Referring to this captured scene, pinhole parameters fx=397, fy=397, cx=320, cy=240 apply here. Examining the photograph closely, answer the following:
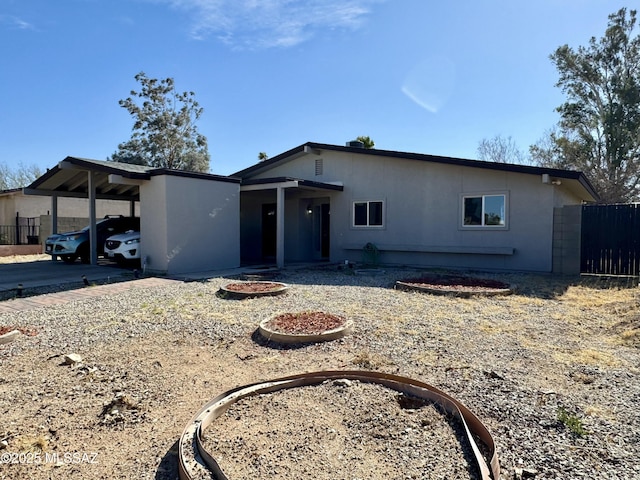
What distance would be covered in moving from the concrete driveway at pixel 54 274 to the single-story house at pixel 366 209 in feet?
3.94

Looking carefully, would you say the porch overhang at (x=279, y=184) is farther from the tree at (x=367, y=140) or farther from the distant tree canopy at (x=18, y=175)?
the distant tree canopy at (x=18, y=175)

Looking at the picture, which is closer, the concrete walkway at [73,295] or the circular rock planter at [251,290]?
the concrete walkway at [73,295]

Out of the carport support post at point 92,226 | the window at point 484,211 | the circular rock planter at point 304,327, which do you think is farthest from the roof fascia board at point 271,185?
the circular rock planter at point 304,327

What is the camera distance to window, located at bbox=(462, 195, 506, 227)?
11.7 meters

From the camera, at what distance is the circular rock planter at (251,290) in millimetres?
7777

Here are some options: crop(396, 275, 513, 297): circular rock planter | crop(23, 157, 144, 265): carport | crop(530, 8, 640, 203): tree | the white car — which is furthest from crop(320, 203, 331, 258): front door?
crop(530, 8, 640, 203): tree

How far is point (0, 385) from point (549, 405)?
4849 mm

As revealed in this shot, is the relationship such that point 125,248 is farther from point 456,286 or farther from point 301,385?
point 301,385

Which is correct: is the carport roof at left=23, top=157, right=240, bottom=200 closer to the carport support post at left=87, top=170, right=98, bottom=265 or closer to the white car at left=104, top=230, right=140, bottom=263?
the carport support post at left=87, top=170, right=98, bottom=265

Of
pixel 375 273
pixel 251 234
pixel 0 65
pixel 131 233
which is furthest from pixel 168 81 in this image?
pixel 375 273

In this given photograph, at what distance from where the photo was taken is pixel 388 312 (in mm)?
6480

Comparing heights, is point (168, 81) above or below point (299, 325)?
above

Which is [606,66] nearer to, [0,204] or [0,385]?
[0,385]

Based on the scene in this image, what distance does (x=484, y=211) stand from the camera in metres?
12.0
